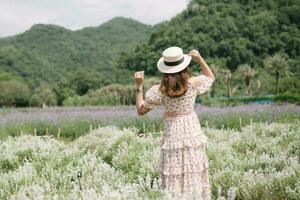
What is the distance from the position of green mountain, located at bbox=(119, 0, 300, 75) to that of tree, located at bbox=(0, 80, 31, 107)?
16.8 metres

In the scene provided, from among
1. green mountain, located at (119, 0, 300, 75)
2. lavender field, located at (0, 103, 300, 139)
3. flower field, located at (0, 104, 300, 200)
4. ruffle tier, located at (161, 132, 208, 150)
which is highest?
green mountain, located at (119, 0, 300, 75)

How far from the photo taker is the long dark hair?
4777 mm

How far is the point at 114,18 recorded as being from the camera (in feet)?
380

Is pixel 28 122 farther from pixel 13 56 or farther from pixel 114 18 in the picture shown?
pixel 114 18

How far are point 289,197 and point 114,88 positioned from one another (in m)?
56.6

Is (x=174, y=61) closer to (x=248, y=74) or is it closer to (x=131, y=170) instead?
(x=131, y=170)

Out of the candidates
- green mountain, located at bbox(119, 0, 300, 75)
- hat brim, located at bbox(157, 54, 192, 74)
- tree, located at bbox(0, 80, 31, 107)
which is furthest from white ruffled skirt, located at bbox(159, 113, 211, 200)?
green mountain, located at bbox(119, 0, 300, 75)

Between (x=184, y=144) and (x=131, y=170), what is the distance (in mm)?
3131

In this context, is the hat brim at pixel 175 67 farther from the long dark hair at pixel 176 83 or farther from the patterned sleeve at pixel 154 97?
the patterned sleeve at pixel 154 97

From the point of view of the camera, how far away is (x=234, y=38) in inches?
2913

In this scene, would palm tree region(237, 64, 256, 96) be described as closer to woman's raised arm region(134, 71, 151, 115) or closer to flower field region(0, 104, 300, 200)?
flower field region(0, 104, 300, 200)

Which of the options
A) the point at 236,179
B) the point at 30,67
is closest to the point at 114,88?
the point at 30,67

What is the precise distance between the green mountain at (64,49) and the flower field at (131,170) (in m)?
69.4

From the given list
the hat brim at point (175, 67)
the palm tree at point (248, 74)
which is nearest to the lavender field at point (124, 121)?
the hat brim at point (175, 67)
